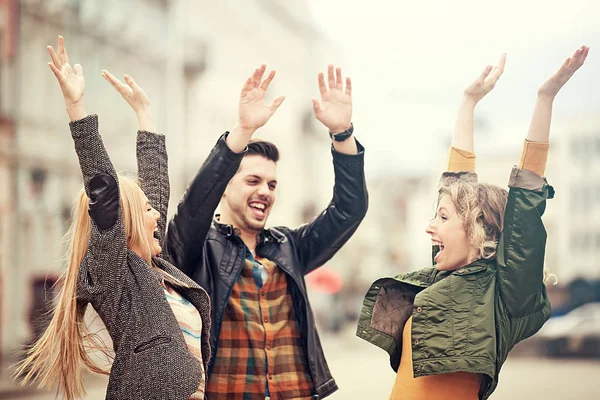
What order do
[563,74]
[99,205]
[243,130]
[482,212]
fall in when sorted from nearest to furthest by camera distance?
[99,205] → [563,74] → [482,212] → [243,130]

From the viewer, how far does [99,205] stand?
3.02 metres

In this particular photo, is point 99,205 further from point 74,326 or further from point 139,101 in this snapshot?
point 139,101

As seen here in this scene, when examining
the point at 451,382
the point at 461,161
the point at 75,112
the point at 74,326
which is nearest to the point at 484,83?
the point at 461,161

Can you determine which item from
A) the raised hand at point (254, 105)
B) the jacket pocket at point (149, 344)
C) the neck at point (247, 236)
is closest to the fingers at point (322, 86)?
the raised hand at point (254, 105)

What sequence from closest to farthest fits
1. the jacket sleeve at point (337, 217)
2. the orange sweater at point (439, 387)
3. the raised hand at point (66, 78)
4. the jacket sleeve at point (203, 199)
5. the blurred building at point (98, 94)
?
the raised hand at point (66, 78), the orange sweater at point (439, 387), the jacket sleeve at point (203, 199), the jacket sleeve at point (337, 217), the blurred building at point (98, 94)

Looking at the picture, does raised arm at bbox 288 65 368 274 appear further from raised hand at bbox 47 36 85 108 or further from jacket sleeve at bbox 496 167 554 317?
raised hand at bbox 47 36 85 108

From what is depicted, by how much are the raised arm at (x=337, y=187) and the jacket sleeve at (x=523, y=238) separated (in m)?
0.91

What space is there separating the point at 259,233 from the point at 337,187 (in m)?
0.43

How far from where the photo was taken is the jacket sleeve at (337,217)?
13.3 ft

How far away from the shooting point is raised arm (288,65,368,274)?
4.01m

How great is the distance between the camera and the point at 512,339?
3.46 metres

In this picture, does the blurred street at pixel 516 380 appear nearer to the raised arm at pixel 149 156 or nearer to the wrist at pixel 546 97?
the raised arm at pixel 149 156

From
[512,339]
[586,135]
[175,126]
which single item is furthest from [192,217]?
[586,135]

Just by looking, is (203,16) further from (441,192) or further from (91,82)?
(441,192)
